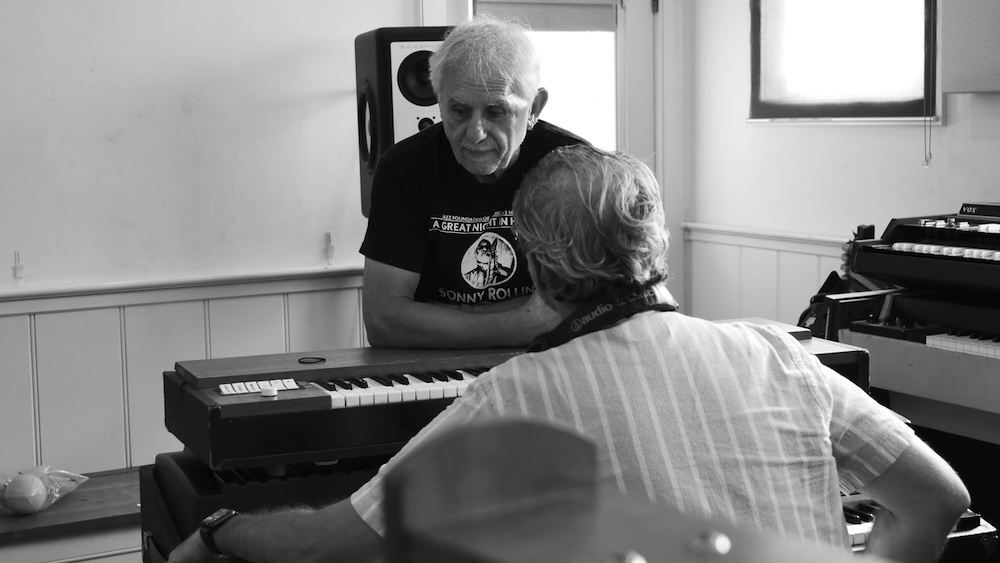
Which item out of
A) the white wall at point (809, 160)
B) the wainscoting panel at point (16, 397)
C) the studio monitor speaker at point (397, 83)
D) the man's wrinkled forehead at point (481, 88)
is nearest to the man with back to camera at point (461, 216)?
the man's wrinkled forehead at point (481, 88)

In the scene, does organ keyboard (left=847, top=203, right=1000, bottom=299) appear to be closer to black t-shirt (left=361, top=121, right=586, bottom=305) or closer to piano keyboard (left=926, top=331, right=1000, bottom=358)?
piano keyboard (left=926, top=331, right=1000, bottom=358)

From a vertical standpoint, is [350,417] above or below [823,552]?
below

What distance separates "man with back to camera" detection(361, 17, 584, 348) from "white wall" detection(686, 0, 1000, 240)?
192 cm

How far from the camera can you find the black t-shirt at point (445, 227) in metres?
2.18

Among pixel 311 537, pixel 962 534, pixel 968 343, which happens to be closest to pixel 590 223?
pixel 311 537

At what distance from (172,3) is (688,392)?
283 cm

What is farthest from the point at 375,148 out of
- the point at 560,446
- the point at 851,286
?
the point at 560,446

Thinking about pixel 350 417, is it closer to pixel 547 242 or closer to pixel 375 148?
pixel 547 242

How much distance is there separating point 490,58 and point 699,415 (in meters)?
1.21

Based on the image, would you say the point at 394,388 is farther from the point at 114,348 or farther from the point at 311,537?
the point at 114,348

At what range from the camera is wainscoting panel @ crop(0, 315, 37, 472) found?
3.32 meters

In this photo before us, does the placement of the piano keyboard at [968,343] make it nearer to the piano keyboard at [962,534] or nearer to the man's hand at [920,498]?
the piano keyboard at [962,534]

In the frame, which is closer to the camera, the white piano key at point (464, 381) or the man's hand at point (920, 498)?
the man's hand at point (920, 498)

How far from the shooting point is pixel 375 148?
3432 mm
